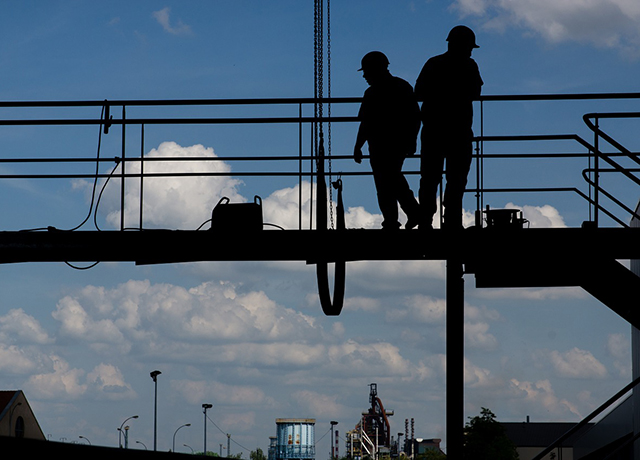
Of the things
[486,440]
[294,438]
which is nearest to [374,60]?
[486,440]

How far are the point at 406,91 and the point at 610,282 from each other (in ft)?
10.2

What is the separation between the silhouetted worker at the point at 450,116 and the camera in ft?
32.0

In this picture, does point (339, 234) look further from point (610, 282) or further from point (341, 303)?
point (610, 282)

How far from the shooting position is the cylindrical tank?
3290 inches

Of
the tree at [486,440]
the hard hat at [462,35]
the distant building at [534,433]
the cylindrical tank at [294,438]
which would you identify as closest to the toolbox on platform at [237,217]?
the hard hat at [462,35]

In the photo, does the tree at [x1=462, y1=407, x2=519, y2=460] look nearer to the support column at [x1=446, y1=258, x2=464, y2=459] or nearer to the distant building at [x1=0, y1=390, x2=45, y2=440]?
the distant building at [x1=0, y1=390, x2=45, y2=440]

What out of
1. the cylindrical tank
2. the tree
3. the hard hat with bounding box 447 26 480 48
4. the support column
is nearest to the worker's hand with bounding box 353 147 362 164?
the hard hat with bounding box 447 26 480 48

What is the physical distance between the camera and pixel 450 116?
984 cm

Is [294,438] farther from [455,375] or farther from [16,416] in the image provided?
[455,375]

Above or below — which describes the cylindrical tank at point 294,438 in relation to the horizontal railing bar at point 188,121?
below

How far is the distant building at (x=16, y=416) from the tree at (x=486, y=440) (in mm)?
30119

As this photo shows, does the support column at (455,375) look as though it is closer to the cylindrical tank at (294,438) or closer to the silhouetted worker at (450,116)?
the silhouetted worker at (450,116)

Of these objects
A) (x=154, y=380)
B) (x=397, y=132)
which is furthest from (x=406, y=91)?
(x=154, y=380)

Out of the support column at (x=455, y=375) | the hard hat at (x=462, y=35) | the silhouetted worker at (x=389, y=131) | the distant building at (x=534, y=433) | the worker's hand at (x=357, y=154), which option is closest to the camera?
the support column at (x=455, y=375)
